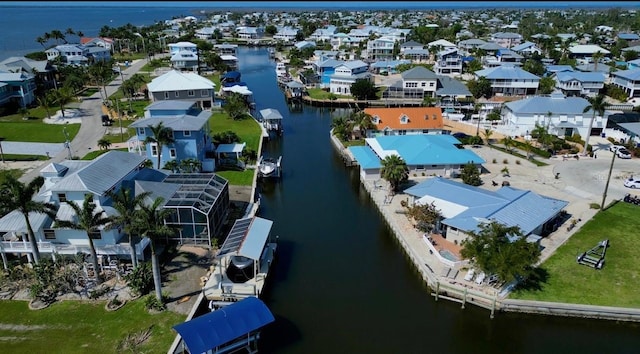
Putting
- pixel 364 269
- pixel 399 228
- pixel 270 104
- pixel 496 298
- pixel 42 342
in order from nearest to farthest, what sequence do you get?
pixel 42 342, pixel 496 298, pixel 364 269, pixel 399 228, pixel 270 104

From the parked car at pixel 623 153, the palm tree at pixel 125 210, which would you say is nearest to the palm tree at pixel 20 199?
the palm tree at pixel 125 210

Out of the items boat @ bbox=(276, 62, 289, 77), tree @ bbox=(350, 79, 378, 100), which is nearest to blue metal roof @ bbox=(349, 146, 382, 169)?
tree @ bbox=(350, 79, 378, 100)

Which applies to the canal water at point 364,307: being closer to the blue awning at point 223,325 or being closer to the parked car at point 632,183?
the blue awning at point 223,325

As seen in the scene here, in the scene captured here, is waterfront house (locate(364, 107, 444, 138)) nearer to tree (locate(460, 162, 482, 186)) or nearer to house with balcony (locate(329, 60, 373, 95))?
tree (locate(460, 162, 482, 186))

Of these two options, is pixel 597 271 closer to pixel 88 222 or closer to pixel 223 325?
pixel 223 325

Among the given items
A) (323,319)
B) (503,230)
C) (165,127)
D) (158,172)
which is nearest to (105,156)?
(158,172)

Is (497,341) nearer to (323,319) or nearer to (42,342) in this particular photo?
(323,319)

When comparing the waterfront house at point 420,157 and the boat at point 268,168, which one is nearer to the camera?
the waterfront house at point 420,157
